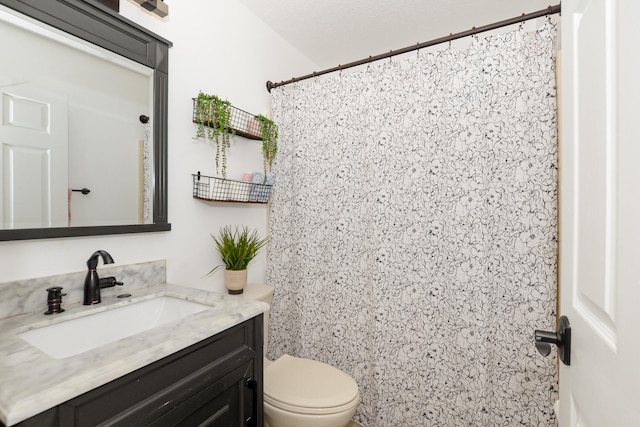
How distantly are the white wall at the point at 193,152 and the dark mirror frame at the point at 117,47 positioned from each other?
5 centimetres

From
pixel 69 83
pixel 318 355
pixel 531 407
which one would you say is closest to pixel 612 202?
pixel 531 407

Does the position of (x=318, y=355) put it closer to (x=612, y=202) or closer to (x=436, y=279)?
(x=436, y=279)

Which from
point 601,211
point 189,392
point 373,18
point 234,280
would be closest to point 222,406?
point 189,392

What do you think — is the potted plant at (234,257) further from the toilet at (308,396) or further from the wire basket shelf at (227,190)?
the toilet at (308,396)

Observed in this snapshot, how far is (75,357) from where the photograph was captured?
0.77 m

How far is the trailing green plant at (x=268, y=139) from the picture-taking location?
2033 millimetres

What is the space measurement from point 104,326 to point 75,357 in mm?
430

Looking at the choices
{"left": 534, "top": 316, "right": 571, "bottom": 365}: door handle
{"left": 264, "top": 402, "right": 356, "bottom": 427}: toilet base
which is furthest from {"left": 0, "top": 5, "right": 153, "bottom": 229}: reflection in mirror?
{"left": 534, "top": 316, "right": 571, "bottom": 365}: door handle

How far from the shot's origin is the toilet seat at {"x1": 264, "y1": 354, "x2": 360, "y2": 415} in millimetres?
1366

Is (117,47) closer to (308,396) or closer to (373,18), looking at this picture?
(373,18)

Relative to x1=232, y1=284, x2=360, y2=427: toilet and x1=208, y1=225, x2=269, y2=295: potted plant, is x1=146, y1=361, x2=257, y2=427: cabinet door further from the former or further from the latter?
x1=208, y1=225, x2=269, y2=295: potted plant

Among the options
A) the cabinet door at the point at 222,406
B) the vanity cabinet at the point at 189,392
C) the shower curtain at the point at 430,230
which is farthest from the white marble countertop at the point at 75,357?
the shower curtain at the point at 430,230

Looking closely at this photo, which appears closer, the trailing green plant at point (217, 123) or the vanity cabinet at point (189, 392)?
the vanity cabinet at point (189, 392)

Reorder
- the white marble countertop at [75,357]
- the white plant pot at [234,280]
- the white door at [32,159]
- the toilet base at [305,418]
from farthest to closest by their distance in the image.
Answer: the white plant pot at [234,280] < the toilet base at [305,418] < the white door at [32,159] < the white marble countertop at [75,357]
